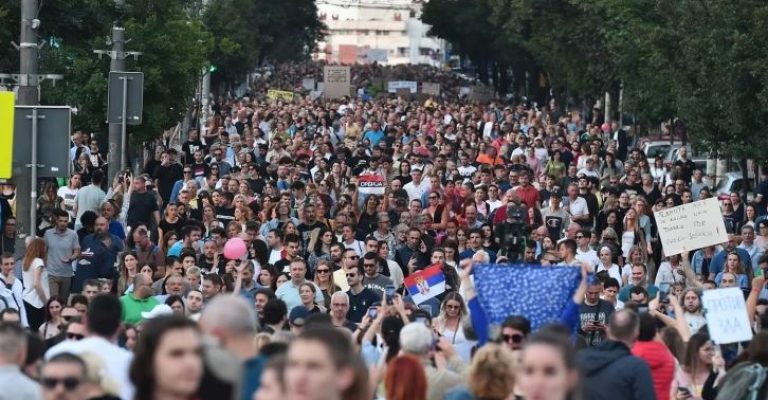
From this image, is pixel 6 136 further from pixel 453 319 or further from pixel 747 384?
pixel 747 384

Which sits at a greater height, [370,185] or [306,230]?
[370,185]

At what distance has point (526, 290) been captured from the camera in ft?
43.3

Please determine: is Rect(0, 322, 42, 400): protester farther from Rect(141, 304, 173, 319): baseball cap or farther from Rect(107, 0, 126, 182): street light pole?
Rect(107, 0, 126, 182): street light pole

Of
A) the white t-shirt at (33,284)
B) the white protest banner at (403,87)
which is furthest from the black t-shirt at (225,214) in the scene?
the white protest banner at (403,87)

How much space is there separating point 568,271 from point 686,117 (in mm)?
23052

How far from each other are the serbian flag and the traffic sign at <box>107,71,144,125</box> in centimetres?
781

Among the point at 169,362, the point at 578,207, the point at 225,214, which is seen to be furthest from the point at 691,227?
the point at 169,362

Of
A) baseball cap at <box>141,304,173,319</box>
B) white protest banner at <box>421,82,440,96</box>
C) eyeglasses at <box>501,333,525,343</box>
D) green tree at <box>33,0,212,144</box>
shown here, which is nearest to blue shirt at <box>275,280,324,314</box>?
baseball cap at <box>141,304,173,319</box>

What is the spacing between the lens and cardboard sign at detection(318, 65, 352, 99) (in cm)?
8450

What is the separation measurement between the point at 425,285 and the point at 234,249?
8.44ft

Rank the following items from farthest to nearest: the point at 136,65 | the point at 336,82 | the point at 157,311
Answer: the point at 336,82
the point at 136,65
the point at 157,311

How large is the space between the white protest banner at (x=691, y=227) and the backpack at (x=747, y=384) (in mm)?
9440

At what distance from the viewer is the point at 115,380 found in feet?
32.9

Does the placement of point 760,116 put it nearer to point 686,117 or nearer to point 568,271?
point 686,117
